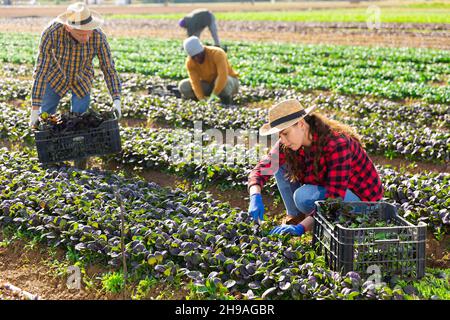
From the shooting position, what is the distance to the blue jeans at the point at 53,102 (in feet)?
22.3

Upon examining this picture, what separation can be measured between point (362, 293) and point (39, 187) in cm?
326

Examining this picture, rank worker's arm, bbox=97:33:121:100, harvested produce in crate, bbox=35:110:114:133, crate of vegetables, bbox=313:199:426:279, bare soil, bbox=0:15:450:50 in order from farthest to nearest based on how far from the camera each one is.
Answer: bare soil, bbox=0:15:450:50 → worker's arm, bbox=97:33:121:100 → harvested produce in crate, bbox=35:110:114:133 → crate of vegetables, bbox=313:199:426:279

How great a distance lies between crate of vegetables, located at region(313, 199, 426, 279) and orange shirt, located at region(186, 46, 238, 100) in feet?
18.0

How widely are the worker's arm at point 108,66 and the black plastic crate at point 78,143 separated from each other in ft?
1.54

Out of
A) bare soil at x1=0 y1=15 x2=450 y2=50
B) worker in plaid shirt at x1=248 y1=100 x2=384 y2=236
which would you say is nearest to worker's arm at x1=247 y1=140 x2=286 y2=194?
worker in plaid shirt at x1=248 y1=100 x2=384 y2=236

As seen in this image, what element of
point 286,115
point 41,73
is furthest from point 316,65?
point 286,115

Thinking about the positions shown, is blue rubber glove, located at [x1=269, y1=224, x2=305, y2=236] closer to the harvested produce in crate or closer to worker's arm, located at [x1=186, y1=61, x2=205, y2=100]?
the harvested produce in crate

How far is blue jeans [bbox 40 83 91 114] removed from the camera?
6.81 metres

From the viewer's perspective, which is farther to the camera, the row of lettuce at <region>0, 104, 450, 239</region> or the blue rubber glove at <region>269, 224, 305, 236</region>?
the row of lettuce at <region>0, 104, 450, 239</region>

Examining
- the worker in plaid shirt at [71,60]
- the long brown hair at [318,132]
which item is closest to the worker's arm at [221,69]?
the worker in plaid shirt at [71,60]

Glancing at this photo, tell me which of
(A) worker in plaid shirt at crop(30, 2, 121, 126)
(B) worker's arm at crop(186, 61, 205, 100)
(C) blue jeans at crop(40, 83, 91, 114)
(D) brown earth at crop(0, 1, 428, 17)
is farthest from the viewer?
(D) brown earth at crop(0, 1, 428, 17)

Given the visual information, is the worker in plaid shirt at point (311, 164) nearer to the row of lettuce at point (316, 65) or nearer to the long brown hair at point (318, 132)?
the long brown hair at point (318, 132)
